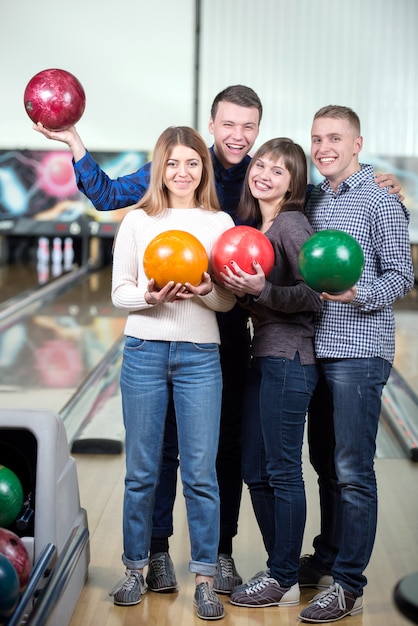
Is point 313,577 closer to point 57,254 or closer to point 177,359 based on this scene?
point 177,359

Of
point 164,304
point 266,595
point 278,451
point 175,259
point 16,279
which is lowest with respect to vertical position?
point 16,279

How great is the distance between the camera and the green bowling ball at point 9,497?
205cm

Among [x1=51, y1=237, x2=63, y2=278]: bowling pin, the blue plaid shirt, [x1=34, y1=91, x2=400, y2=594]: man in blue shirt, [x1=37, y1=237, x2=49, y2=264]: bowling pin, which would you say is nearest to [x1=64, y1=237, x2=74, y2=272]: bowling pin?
[x1=51, y1=237, x2=63, y2=278]: bowling pin

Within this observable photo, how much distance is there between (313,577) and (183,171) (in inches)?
43.2

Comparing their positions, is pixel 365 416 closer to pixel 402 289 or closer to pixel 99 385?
pixel 402 289

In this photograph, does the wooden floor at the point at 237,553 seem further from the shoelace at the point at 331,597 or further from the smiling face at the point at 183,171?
the smiling face at the point at 183,171

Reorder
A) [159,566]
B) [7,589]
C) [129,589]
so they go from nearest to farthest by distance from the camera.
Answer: [7,589] < [129,589] < [159,566]

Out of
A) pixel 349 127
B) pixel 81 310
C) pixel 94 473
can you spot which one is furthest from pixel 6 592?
pixel 81 310

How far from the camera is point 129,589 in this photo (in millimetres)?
2252

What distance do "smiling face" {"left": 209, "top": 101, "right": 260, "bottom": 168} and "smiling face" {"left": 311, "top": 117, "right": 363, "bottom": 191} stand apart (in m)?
0.22

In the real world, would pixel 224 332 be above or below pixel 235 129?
below

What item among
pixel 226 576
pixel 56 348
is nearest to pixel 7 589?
pixel 226 576

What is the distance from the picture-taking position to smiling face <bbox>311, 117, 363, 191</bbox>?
2.17 metres

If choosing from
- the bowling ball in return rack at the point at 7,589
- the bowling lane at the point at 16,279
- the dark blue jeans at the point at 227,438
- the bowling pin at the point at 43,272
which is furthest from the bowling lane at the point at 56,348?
the bowling ball in return rack at the point at 7,589
